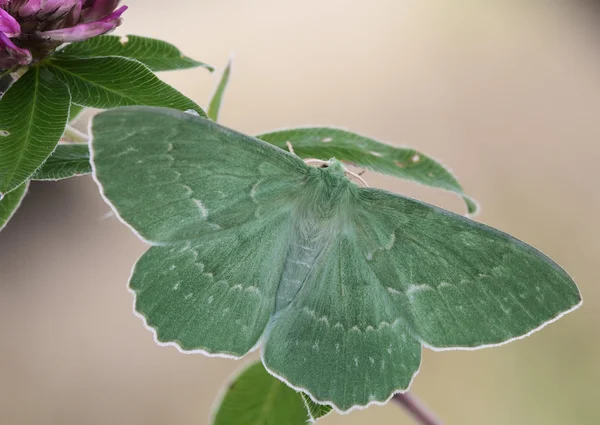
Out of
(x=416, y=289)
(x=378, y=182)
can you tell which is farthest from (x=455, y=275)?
(x=378, y=182)

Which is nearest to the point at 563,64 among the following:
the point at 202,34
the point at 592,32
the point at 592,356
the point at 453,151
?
the point at 592,32

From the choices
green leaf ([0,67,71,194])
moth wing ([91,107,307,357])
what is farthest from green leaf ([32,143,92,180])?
moth wing ([91,107,307,357])

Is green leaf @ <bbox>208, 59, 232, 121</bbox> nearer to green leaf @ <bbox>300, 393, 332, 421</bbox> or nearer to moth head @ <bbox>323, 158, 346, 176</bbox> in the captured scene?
moth head @ <bbox>323, 158, 346, 176</bbox>

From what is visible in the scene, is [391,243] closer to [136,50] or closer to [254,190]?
[254,190]

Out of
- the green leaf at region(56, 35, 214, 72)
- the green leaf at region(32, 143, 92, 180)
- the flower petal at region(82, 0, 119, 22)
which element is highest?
the flower petal at region(82, 0, 119, 22)

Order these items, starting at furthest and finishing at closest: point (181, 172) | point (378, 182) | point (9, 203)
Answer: point (378, 182), point (9, 203), point (181, 172)

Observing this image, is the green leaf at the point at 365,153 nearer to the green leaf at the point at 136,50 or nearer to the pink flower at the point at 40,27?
the green leaf at the point at 136,50

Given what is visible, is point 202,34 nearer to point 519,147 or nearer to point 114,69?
point 519,147
